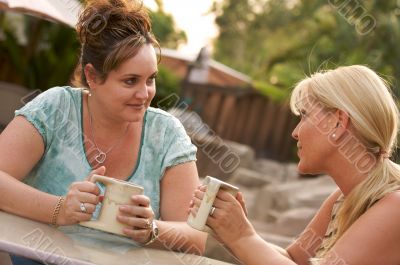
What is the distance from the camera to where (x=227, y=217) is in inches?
77.9

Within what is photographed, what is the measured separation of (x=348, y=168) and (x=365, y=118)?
0.19 m

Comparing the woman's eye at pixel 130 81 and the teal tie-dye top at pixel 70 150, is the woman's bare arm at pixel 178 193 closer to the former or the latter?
the teal tie-dye top at pixel 70 150

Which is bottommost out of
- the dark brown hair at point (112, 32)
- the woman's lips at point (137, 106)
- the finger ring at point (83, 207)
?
the finger ring at point (83, 207)

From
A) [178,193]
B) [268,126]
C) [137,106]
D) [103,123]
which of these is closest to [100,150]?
[103,123]

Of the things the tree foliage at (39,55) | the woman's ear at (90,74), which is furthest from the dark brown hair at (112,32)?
the tree foliage at (39,55)

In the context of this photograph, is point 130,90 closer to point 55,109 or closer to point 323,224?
point 55,109

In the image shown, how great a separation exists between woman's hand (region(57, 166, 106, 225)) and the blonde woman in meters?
0.28

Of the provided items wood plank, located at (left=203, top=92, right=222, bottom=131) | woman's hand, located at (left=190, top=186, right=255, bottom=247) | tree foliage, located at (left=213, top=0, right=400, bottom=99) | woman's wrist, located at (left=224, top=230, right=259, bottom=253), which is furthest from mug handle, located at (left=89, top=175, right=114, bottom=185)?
wood plank, located at (left=203, top=92, right=222, bottom=131)

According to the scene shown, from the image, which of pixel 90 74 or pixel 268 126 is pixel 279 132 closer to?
pixel 268 126

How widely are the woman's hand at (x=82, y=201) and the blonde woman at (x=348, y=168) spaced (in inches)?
11.2

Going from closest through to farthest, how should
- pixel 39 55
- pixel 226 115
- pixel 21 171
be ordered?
1. pixel 21 171
2. pixel 39 55
3. pixel 226 115

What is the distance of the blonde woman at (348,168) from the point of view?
191cm

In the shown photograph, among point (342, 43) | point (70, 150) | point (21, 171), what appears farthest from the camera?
point (342, 43)

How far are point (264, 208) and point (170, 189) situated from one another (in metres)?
5.83
